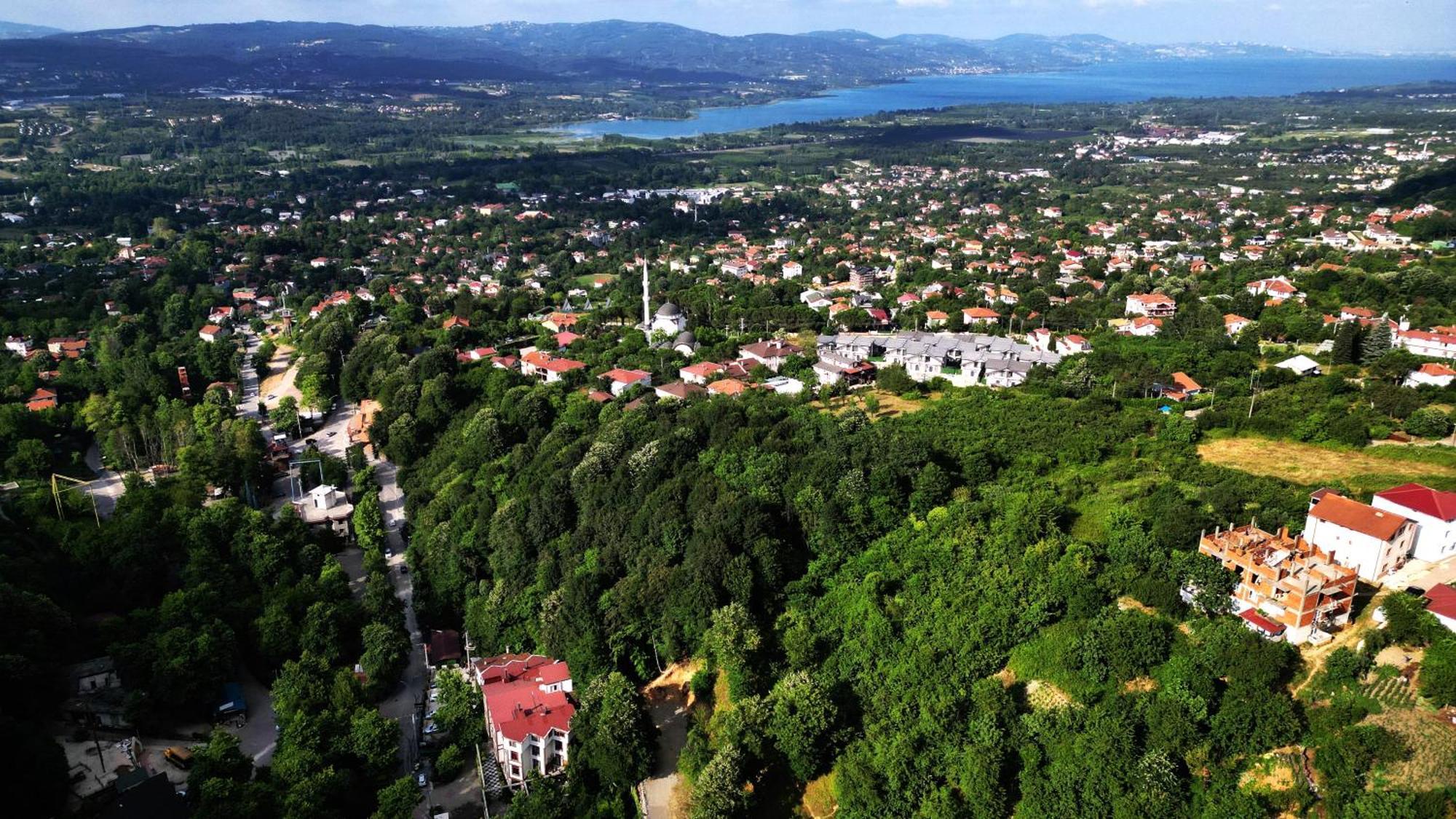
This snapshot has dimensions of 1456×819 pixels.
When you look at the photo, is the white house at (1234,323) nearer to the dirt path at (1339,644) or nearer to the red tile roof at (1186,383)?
the red tile roof at (1186,383)

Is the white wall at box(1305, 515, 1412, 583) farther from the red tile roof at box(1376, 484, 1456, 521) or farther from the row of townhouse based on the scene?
the row of townhouse

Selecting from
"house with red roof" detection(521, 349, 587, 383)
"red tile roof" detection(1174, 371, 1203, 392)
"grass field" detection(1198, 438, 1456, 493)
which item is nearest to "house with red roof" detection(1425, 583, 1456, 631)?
"grass field" detection(1198, 438, 1456, 493)

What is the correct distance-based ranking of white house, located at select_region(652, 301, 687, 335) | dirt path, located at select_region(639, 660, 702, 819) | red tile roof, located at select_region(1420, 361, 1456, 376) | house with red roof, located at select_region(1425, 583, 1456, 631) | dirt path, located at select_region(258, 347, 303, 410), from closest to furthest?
house with red roof, located at select_region(1425, 583, 1456, 631), dirt path, located at select_region(639, 660, 702, 819), red tile roof, located at select_region(1420, 361, 1456, 376), white house, located at select_region(652, 301, 687, 335), dirt path, located at select_region(258, 347, 303, 410)

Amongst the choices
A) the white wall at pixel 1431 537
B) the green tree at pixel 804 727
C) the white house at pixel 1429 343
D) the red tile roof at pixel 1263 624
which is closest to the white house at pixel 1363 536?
the white wall at pixel 1431 537

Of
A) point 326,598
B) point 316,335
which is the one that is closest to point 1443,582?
point 326,598

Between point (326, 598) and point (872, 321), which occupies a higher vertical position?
point (872, 321)

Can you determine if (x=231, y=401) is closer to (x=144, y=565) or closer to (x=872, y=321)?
(x=144, y=565)
